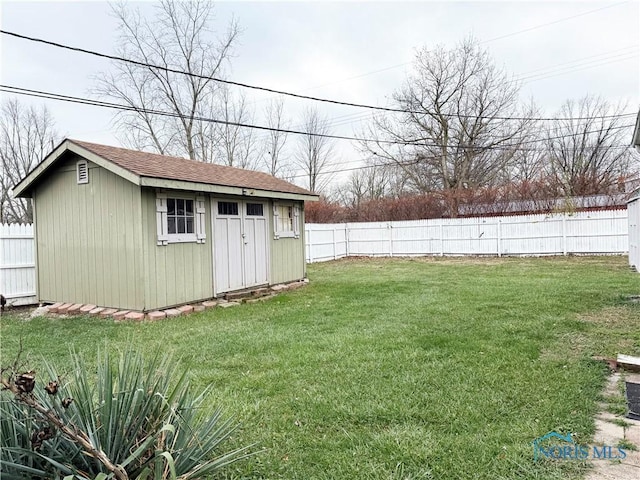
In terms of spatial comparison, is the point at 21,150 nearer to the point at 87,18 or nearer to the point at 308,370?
the point at 87,18

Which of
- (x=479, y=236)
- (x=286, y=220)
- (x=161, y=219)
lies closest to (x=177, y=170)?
(x=161, y=219)

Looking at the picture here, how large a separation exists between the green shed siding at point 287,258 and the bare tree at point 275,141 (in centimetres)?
1361

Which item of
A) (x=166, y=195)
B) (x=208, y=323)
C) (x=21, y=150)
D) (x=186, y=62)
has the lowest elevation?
(x=208, y=323)

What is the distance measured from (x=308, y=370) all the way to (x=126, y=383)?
208cm

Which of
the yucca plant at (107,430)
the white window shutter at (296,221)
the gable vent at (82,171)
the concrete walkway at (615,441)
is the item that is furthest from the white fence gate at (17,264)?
the concrete walkway at (615,441)

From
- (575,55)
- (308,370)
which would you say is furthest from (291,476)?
(575,55)

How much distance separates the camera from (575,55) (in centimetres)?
1611

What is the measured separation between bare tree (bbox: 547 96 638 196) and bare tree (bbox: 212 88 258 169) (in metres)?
15.6

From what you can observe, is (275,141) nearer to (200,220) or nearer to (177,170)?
(177,170)

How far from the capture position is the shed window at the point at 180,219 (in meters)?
6.89

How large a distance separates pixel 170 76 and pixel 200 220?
554 inches

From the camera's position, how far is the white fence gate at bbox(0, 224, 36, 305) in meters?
7.63

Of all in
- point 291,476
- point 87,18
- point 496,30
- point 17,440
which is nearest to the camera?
point 17,440

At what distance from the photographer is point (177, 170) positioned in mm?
7621
